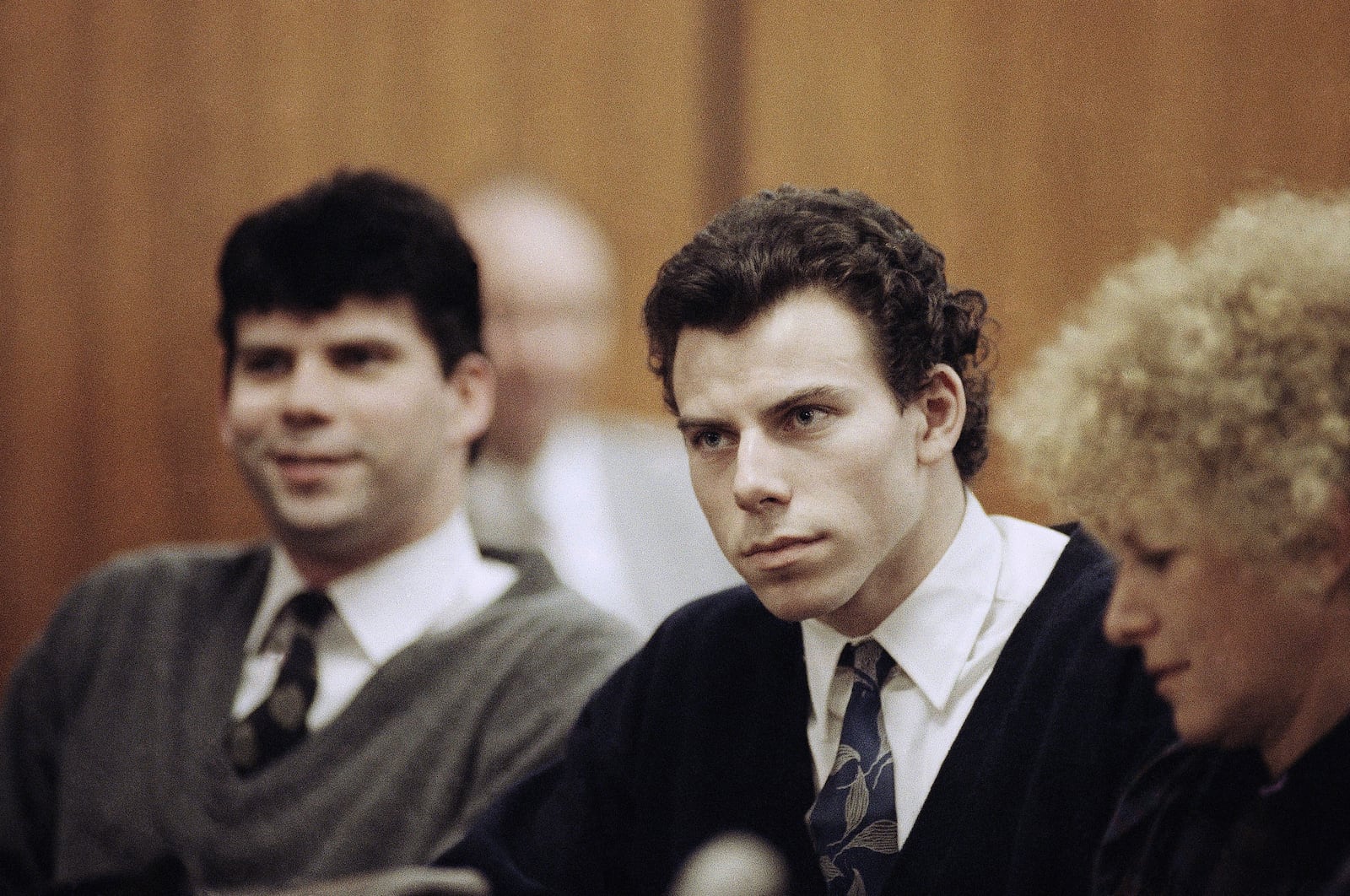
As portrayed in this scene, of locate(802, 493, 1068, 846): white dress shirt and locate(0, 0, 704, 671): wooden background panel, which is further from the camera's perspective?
locate(0, 0, 704, 671): wooden background panel

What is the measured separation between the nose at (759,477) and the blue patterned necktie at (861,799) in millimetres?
168

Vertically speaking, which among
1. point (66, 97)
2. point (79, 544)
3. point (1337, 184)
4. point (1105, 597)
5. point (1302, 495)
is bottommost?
point (79, 544)

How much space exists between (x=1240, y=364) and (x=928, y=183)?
1345 mm

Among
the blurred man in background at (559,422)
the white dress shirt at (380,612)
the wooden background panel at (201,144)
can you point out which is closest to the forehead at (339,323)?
the white dress shirt at (380,612)

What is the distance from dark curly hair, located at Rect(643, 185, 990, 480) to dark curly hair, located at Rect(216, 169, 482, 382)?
1.58 ft

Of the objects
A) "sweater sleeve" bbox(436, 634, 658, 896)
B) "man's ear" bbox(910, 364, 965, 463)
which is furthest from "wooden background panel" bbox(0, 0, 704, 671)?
"man's ear" bbox(910, 364, 965, 463)

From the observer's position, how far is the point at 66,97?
7.53 ft

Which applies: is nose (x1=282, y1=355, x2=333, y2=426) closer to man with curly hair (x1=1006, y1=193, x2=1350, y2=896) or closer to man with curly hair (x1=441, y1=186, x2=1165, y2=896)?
man with curly hair (x1=441, y1=186, x2=1165, y2=896)

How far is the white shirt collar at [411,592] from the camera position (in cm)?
153

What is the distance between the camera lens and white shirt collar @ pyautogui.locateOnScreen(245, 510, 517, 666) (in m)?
1.53

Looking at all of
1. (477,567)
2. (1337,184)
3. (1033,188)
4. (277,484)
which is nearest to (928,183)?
(1033,188)

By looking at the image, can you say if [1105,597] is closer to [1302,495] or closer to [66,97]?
[1302,495]

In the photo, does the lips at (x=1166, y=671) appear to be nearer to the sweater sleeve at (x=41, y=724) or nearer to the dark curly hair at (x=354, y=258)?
the dark curly hair at (x=354, y=258)

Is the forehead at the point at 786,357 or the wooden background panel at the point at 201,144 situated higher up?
the wooden background panel at the point at 201,144
